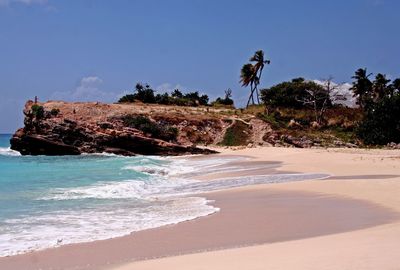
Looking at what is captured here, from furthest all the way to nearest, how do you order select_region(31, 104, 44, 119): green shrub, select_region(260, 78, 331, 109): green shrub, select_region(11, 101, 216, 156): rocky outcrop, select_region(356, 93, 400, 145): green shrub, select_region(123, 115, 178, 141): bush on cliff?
select_region(260, 78, 331, 109): green shrub, select_region(123, 115, 178, 141): bush on cliff, select_region(31, 104, 44, 119): green shrub, select_region(11, 101, 216, 156): rocky outcrop, select_region(356, 93, 400, 145): green shrub

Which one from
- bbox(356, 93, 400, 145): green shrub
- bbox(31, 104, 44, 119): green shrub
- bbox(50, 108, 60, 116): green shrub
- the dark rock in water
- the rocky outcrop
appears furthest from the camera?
bbox(50, 108, 60, 116): green shrub

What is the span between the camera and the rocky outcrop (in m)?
40.8

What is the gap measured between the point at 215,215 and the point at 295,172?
35.2 feet

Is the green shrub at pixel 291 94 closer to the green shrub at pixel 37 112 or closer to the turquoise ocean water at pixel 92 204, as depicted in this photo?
the green shrub at pixel 37 112

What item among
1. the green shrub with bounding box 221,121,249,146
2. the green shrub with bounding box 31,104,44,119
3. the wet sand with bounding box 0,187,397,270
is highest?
the green shrub with bounding box 31,104,44,119

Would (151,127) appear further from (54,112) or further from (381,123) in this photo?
(381,123)

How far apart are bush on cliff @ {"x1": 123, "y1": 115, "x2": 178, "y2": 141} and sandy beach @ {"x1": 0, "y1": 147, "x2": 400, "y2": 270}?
101 ft

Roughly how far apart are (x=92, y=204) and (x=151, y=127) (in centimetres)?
3115

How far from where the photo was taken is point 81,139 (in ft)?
138

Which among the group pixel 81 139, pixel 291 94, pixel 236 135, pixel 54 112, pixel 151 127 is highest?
pixel 291 94

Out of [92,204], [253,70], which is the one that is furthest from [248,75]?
[92,204]

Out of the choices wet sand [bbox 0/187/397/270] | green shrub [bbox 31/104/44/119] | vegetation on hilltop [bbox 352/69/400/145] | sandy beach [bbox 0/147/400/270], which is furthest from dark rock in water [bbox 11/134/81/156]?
wet sand [bbox 0/187/397/270]

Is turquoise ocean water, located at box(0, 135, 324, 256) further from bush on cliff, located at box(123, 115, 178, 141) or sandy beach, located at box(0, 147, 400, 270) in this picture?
bush on cliff, located at box(123, 115, 178, 141)

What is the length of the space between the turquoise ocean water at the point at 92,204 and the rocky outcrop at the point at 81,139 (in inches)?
723
